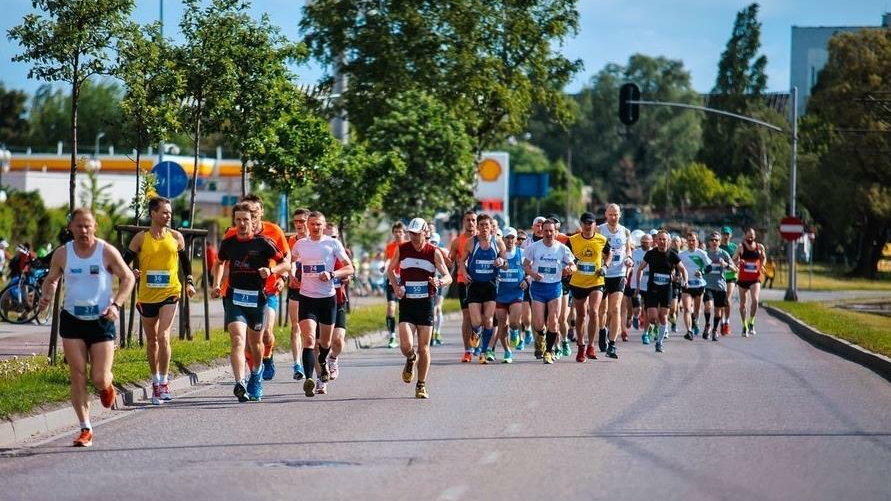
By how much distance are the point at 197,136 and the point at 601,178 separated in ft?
416

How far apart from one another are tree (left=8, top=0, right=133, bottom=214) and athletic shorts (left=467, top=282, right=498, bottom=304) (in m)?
5.27

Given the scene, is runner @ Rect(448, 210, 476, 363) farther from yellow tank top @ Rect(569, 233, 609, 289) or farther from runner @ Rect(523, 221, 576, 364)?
yellow tank top @ Rect(569, 233, 609, 289)

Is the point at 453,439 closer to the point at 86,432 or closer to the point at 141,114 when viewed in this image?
the point at 86,432

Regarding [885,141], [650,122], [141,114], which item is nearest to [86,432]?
[141,114]

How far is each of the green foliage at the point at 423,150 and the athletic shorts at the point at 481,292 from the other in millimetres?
19177

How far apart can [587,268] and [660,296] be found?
3553 mm

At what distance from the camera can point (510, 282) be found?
67.8ft

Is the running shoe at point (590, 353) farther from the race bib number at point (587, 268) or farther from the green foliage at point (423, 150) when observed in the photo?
the green foliage at point (423, 150)

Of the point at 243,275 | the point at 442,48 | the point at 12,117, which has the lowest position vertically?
the point at 243,275

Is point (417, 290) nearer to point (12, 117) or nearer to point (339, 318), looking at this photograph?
point (339, 318)

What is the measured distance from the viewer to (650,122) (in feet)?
454

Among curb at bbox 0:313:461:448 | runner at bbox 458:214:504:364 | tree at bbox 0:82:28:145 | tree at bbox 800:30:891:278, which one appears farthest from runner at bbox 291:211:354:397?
tree at bbox 0:82:28:145

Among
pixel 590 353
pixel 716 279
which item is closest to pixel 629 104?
pixel 716 279

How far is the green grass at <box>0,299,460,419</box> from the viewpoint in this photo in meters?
13.2
